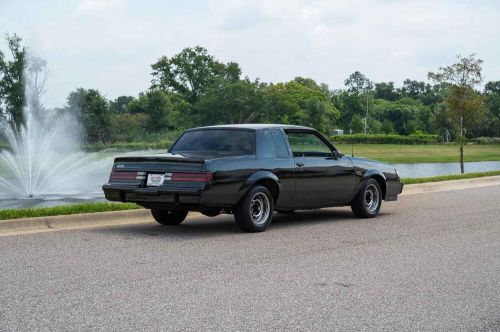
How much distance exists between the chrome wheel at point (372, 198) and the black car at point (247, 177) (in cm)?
2

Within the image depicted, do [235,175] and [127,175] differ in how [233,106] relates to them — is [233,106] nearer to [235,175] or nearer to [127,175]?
[127,175]

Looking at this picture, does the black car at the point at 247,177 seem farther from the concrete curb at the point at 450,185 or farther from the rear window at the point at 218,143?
the concrete curb at the point at 450,185

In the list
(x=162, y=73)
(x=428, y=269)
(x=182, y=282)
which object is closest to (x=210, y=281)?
(x=182, y=282)

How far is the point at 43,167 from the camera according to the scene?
31.0 m

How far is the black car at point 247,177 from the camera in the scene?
32.6ft

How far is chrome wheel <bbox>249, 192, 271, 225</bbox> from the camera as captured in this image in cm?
1054

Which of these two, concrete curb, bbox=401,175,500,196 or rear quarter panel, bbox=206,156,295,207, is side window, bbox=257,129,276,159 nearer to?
rear quarter panel, bbox=206,156,295,207

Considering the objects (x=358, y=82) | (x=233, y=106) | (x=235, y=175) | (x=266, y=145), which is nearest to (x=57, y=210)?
(x=235, y=175)

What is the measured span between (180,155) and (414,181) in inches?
419

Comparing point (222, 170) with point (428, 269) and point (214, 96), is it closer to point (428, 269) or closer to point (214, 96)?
point (428, 269)

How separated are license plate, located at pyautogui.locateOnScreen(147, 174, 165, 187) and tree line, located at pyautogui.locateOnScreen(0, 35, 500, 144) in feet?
78.8

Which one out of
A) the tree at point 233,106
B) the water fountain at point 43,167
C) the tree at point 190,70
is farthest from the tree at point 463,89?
the tree at point 190,70

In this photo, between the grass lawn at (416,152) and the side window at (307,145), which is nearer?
the side window at (307,145)

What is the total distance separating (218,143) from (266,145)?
0.72 meters
